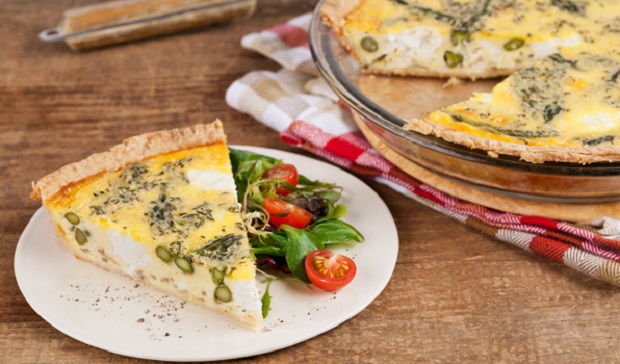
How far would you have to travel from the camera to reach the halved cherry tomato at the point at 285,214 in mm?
3189

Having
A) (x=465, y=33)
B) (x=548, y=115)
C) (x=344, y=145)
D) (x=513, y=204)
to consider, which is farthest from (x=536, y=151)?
(x=465, y=33)

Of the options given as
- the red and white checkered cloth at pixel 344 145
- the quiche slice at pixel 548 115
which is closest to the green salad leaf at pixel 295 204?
the red and white checkered cloth at pixel 344 145

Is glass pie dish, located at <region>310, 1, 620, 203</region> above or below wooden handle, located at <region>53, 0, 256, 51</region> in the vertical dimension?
above

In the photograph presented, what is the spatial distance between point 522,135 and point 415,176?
0.47 m

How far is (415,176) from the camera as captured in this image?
358cm

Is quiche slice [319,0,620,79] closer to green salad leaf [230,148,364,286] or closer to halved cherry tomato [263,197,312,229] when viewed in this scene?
green salad leaf [230,148,364,286]

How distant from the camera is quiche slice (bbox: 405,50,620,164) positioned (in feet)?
10.2

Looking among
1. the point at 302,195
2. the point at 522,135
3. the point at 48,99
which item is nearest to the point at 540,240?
the point at 522,135

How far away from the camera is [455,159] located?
3.33 m

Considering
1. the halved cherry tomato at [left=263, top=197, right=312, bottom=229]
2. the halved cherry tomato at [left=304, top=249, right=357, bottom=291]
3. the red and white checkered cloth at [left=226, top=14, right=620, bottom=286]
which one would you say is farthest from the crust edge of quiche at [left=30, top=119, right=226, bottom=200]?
the halved cherry tomato at [left=304, top=249, right=357, bottom=291]

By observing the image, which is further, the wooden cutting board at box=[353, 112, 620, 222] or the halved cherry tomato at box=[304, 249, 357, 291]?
the wooden cutting board at box=[353, 112, 620, 222]

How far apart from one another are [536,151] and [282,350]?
3.75ft

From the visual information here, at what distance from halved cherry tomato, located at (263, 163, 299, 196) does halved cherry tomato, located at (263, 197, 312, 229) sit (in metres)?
0.18

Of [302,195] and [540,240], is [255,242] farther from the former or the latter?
[540,240]
